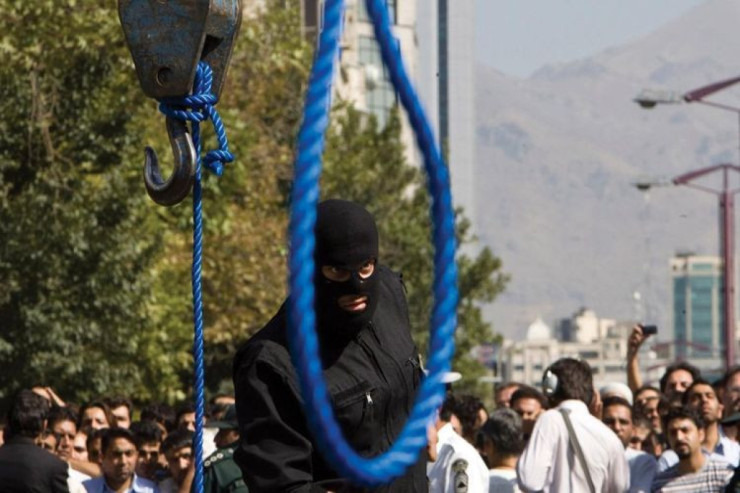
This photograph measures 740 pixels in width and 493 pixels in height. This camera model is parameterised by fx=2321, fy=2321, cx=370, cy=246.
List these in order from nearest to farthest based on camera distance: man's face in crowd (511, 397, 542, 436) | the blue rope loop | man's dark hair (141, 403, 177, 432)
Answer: the blue rope loop → man's face in crowd (511, 397, 542, 436) → man's dark hair (141, 403, 177, 432)

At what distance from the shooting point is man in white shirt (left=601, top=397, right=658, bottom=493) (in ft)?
42.9

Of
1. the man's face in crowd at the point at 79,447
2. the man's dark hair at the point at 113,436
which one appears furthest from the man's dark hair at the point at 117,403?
the man's dark hair at the point at 113,436

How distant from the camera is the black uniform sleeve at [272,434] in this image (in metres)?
7.18

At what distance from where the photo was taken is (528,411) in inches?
586

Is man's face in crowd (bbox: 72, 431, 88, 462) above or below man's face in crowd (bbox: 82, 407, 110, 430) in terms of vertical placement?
below

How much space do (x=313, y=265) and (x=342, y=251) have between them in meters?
0.91

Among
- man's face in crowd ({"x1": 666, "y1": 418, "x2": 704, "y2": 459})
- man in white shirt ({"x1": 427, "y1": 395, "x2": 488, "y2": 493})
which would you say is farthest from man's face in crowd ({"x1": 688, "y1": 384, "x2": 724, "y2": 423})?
man in white shirt ({"x1": 427, "y1": 395, "x2": 488, "y2": 493})

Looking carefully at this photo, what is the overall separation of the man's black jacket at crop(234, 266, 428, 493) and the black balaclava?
9.1 inches

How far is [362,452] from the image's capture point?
7289 millimetres

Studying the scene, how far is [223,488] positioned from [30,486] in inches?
56.6

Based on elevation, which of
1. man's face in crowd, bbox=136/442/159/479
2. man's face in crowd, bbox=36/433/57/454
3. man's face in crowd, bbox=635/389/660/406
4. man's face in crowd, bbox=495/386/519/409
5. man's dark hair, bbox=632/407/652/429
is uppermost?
man's face in crowd, bbox=635/389/660/406

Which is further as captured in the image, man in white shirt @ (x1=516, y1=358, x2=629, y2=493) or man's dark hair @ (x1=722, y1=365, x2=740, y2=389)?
man's dark hair @ (x1=722, y1=365, x2=740, y2=389)

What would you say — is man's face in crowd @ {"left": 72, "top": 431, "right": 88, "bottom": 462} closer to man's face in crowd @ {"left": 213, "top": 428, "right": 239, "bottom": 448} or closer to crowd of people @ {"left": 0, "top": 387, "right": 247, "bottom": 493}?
crowd of people @ {"left": 0, "top": 387, "right": 247, "bottom": 493}

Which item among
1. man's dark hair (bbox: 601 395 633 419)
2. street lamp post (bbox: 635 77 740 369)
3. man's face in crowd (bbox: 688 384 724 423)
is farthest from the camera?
street lamp post (bbox: 635 77 740 369)
